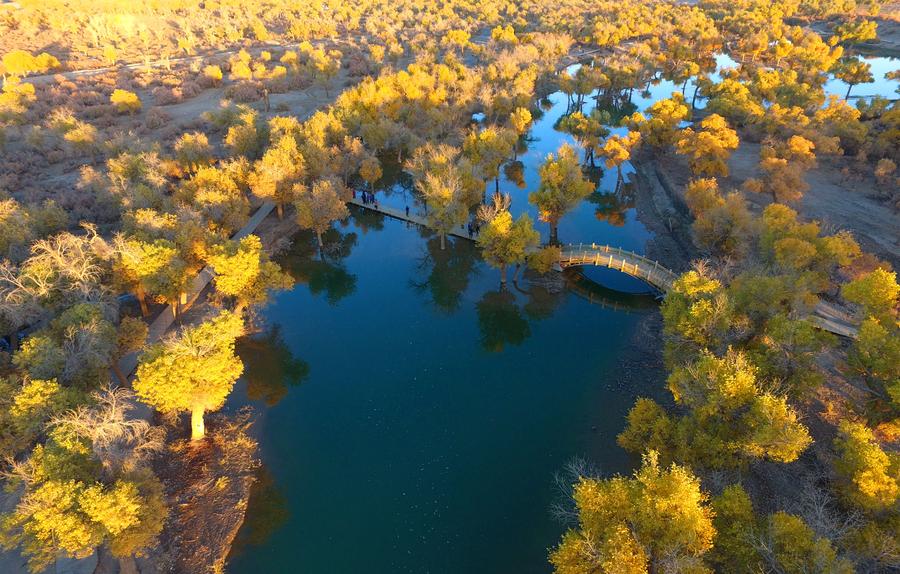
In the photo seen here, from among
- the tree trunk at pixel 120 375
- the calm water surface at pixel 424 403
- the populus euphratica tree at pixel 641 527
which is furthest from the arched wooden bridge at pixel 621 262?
the tree trunk at pixel 120 375

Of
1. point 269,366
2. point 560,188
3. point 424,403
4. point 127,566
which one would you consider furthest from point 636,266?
point 127,566

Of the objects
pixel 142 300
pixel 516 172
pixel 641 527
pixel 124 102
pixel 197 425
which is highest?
pixel 124 102

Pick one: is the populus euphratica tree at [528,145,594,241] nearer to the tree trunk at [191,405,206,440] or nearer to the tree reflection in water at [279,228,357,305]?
the tree reflection in water at [279,228,357,305]

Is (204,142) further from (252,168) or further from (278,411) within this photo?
(278,411)

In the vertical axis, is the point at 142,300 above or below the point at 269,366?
above

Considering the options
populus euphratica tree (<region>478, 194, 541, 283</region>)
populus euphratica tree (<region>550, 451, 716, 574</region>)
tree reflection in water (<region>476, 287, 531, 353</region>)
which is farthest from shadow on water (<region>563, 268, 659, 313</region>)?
populus euphratica tree (<region>550, 451, 716, 574</region>)

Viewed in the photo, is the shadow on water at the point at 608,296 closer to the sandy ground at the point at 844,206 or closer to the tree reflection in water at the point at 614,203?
the tree reflection in water at the point at 614,203

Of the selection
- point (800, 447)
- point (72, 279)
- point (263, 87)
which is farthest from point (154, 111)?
point (800, 447)

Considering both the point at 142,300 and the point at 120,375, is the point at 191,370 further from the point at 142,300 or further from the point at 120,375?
the point at 142,300
